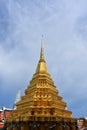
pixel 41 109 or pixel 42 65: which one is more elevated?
pixel 42 65

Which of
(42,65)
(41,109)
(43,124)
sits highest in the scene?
(42,65)

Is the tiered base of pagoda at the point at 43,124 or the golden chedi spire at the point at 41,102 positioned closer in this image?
the tiered base of pagoda at the point at 43,124

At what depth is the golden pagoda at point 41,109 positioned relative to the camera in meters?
33.5

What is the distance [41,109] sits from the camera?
34.6 m

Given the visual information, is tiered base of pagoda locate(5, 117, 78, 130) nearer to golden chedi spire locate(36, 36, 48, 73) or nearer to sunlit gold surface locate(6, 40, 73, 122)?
sunlit gold surface locate(6, 40, 73, 122)

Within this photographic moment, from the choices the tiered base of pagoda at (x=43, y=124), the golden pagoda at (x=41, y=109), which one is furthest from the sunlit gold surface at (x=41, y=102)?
the tiered base of pagoda at (x=43, y=124)

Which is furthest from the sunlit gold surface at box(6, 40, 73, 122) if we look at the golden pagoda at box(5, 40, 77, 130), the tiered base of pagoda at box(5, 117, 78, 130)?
the tiered base of pagoda at box(5, 117, 78, 130)

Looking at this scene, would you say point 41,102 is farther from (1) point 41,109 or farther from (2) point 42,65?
(2) point 42,65

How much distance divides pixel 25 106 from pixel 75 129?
20.0 ft

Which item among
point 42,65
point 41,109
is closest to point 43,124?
point 41,109

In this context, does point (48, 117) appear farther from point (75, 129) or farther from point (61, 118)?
point (75, 129)

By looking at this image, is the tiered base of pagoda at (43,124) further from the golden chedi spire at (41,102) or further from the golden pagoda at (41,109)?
the golden chedi spire at (41,102)

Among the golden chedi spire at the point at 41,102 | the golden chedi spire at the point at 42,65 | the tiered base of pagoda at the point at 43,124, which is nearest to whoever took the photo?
the tiered base of pagoda at the point at 43,124

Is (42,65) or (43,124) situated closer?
(43,124)
